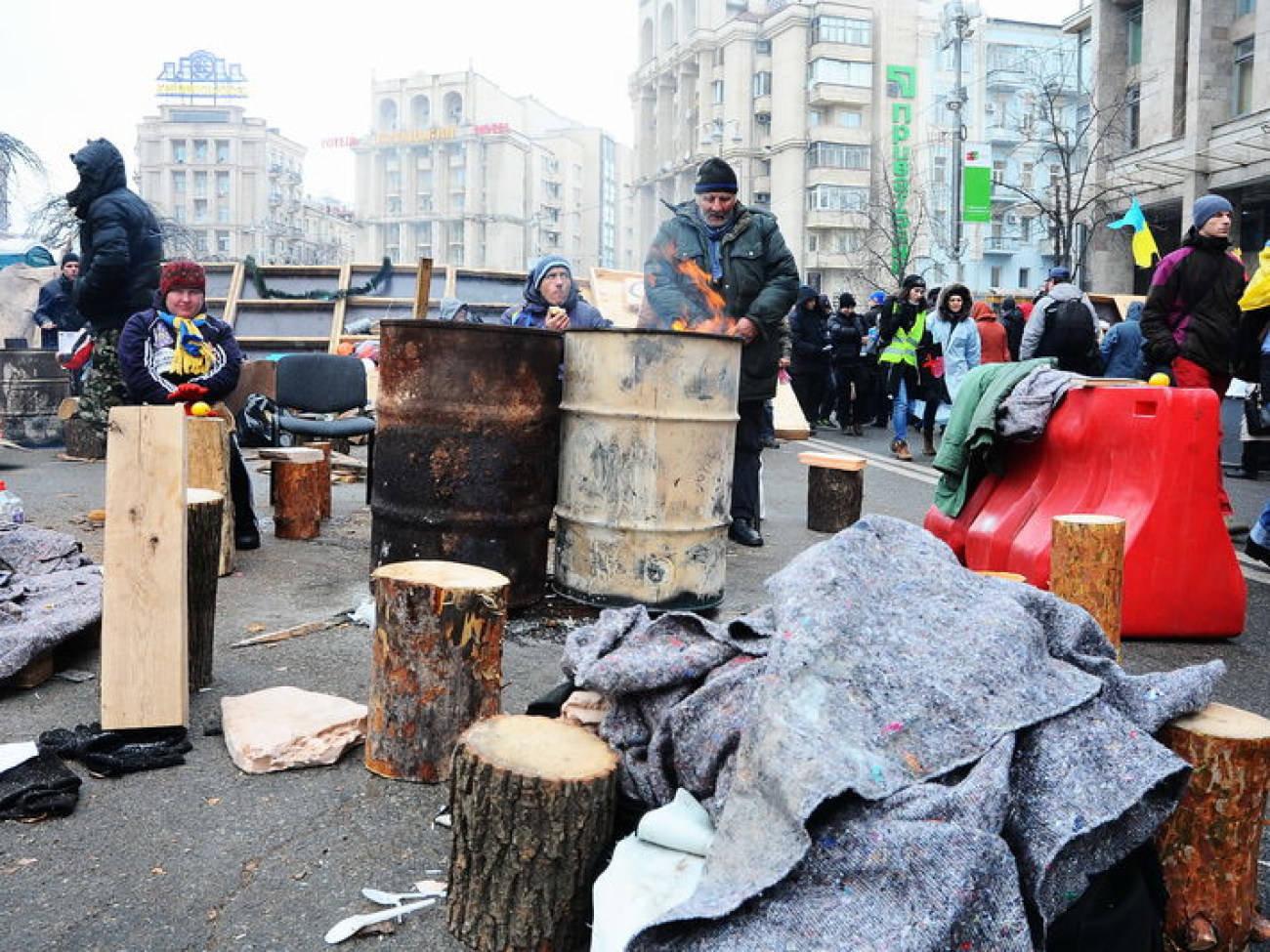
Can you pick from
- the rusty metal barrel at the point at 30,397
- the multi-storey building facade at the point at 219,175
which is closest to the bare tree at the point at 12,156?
the rusty metal barrel at the point at 30,397

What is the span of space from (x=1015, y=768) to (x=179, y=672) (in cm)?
249

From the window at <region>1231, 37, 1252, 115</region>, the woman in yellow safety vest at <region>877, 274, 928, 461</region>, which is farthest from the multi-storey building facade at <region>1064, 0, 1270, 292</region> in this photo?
the woman in yellow safety vest at <region>877, 274, 928, 461</region>

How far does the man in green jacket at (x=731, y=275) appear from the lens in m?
6.55

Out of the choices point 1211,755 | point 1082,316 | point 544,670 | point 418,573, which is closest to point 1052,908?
point 1211,755

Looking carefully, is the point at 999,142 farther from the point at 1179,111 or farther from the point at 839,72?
the point at 1179,111

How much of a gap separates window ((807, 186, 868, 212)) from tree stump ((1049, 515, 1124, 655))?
65723 mm

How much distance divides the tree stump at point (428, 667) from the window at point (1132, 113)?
33.9 m

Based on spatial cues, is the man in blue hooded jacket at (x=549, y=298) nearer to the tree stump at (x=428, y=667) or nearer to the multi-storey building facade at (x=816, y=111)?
the tree stump at (x=428, y=667)

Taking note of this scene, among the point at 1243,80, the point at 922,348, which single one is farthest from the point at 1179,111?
the point at 922,348

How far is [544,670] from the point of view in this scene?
13.8 ft

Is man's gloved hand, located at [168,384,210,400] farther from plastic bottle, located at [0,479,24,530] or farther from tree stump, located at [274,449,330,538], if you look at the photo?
plastic bottle, located at [0,479,24,530]

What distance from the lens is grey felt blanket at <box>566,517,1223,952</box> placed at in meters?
1.94

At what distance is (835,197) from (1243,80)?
40.4m

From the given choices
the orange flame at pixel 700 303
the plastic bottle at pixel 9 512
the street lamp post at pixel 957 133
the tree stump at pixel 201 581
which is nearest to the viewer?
the tree stump at pixel 201 581
